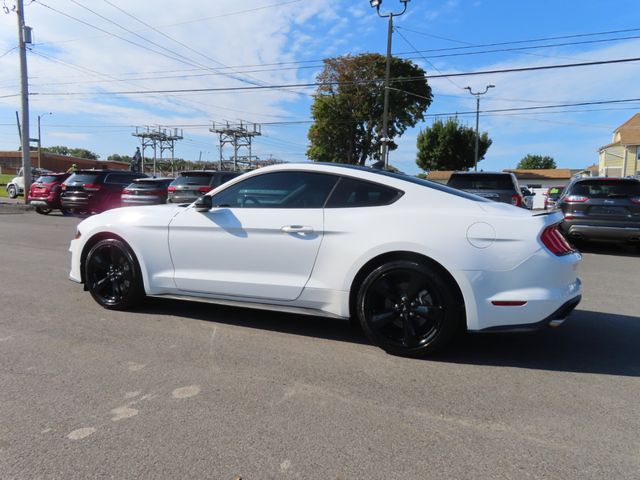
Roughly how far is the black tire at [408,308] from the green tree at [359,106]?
4108 cm

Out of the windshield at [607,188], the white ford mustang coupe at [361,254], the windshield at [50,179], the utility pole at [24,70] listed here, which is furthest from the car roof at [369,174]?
the utility pole at [24,70]

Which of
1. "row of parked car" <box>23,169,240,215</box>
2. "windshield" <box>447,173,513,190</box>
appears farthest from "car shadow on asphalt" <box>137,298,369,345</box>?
"row of parked car" <box>23,169,240,215</box>

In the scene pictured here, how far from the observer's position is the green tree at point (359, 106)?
43.6 meters

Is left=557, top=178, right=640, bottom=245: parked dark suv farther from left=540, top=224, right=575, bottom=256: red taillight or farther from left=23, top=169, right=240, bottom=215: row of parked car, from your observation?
left=23, top=169, right=240, bottom=215: row of parked car

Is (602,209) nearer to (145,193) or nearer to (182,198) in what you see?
(182,198)

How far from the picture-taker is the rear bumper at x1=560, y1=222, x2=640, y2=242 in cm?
934

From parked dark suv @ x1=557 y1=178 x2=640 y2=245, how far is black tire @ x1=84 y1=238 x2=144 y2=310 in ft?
27.3

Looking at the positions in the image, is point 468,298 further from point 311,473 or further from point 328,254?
point 311,473

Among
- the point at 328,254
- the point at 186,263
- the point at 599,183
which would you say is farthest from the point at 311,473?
the point at 599,183

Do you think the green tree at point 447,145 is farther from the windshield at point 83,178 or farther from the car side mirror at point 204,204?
the car side mirror at point 204,204

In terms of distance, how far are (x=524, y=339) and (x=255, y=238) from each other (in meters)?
2.53

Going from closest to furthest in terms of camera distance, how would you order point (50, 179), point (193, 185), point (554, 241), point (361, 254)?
point (554, 241) < point (361, 254) < point (193, 185) < point (50, 179)

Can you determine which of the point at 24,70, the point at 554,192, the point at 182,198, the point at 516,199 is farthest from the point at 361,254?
the point at 24,70

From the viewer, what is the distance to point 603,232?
954cm
